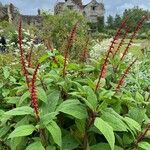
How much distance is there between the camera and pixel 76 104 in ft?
11.1

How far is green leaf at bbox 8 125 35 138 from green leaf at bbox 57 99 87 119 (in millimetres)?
259

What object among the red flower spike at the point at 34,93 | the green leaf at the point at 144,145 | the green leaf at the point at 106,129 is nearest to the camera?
the red flower spike at the point at 34,93

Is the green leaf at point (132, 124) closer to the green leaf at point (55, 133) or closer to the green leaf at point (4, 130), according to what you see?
the green leaf at point (55, 133)

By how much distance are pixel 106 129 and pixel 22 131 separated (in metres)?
0.56

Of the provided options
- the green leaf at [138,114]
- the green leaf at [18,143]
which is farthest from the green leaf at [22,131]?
the green leaf at [138,114]

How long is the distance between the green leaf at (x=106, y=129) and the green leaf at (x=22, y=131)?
1.45 ft

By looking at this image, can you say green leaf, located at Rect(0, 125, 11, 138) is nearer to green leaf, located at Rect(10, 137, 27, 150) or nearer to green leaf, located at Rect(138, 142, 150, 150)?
green leaf, located at Rect(10, 137, 27, 150)

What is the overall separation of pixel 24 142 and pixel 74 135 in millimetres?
372

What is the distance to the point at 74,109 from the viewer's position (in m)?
3.34

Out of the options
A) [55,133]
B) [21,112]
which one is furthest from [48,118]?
[21,112]

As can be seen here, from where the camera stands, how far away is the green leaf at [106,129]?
3.11 m

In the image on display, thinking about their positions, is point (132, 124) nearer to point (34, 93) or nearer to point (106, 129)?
point (106, 129)

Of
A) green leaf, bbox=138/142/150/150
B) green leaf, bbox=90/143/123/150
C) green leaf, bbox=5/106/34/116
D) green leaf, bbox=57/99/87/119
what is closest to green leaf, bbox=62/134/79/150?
green leaf, bbox=90/143/123/150

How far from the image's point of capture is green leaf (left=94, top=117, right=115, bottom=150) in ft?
10.2
